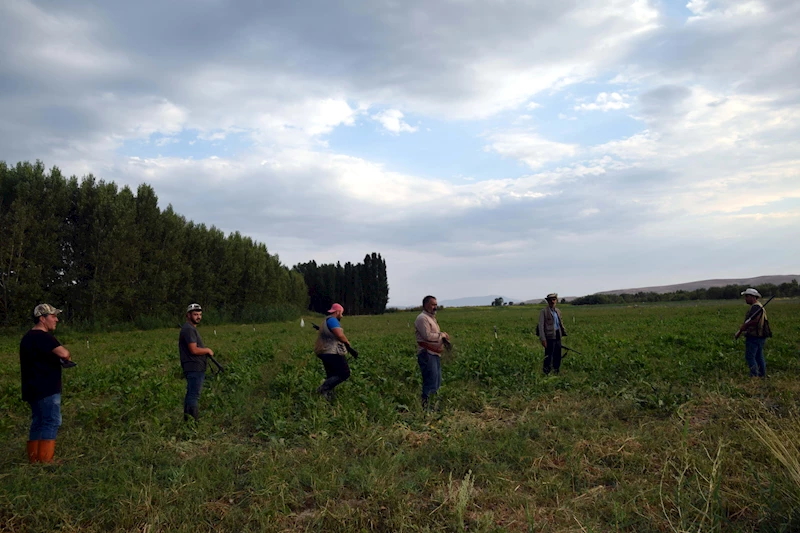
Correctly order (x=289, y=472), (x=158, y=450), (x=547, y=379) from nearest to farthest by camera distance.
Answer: (x=289, y=472) → (x=158, y=450) → (x=547, y=379)

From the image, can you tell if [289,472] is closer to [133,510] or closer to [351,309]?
[133,510]

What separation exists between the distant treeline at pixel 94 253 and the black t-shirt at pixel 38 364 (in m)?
25.8

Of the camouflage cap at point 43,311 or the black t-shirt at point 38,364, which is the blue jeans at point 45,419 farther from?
the camouflage cap at point 43,311

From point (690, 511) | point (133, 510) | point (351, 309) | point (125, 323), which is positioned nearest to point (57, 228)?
point (125, 323)

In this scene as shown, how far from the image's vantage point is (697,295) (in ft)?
A: 222

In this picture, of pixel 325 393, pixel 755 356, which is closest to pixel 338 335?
pixel 325 393

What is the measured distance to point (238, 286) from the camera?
179ft

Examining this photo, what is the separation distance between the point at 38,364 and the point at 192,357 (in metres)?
2.06

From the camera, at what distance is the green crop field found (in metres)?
4.76

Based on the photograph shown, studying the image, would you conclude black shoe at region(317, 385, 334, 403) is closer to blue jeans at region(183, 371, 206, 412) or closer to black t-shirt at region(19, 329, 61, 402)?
blue jeans at region(183, 371, 206, 412)

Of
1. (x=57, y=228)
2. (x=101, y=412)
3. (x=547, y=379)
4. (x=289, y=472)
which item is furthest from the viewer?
(x=57, y=228)

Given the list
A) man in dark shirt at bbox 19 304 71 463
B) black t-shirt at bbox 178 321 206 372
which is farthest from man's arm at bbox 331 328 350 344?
man in dark shirt at bbox 19 304 71 463

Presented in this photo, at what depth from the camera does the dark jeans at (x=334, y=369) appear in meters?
9.02

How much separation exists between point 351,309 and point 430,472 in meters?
88.0
